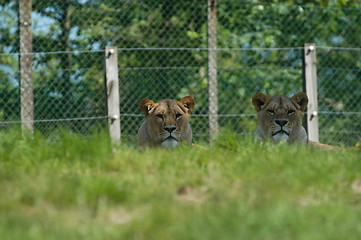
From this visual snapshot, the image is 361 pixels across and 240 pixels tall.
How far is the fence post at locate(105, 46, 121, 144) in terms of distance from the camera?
7.22m

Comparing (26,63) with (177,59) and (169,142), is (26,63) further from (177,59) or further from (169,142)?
(169,142)

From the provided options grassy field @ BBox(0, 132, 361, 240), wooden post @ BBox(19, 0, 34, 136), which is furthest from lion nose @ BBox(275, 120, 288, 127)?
wooden post @ BBox(19, 0, 34, 136)

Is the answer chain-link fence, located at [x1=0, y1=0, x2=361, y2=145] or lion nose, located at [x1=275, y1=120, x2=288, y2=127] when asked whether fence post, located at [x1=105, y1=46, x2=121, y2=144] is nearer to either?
chain-link fence, located at [x1=0, y1=0, x2=361, y2=145]

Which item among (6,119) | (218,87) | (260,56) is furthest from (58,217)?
(260,56)

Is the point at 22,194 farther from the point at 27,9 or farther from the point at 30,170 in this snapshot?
the point at 27,9

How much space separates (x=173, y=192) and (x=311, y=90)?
486 centimetres

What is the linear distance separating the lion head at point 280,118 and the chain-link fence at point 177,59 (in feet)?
5.84

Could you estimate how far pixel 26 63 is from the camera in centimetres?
757

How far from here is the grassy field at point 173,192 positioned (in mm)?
2652

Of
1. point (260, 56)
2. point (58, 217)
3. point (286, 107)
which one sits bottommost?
point (58, 217)

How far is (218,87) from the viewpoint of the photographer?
346 inches

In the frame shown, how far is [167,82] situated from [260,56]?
5.78ft

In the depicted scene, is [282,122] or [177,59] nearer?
[282,122]

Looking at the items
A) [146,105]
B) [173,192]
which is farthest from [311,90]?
[173,192]
